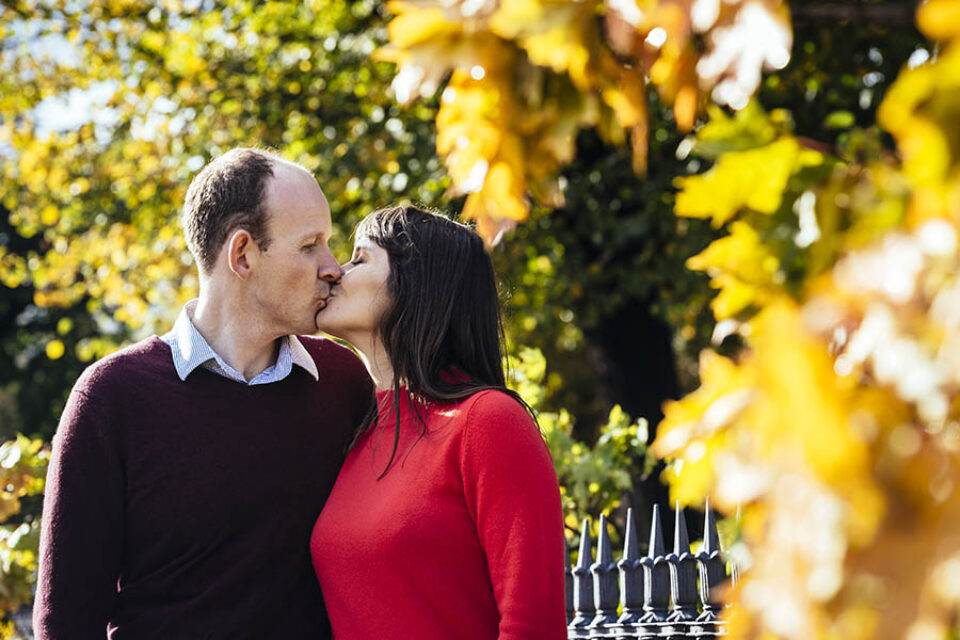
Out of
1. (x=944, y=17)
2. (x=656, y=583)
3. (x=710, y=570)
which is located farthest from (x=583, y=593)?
(x=944, y=17)

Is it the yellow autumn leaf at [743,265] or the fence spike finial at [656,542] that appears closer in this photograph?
the yellow autumn leaf at [743,265]

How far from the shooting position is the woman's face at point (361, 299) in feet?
9.91

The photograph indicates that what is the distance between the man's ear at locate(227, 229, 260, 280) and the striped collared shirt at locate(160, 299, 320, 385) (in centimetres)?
21

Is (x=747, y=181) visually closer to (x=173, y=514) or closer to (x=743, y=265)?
(x=743, y=265)

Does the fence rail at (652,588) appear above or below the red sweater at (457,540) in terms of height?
below

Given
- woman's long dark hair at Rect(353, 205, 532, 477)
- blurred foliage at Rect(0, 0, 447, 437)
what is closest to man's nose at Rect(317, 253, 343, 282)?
woman's long dark hair at Rect(353, 205, 532, 477)

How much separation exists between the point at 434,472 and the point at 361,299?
605mm

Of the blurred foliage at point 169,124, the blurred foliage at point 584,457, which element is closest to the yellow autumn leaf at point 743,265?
the blurred foliage at point 584,457

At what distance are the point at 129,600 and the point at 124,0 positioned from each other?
850 centimetres

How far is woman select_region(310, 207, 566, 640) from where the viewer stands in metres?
2.51

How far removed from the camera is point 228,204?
10.6 feet

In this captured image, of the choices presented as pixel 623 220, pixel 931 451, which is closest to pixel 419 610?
pixel 931 451

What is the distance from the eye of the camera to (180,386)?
3.02 metres

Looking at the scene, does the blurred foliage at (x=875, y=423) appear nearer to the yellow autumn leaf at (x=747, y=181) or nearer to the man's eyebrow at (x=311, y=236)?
the yellow autumn leaf at (x=747, y=181)
